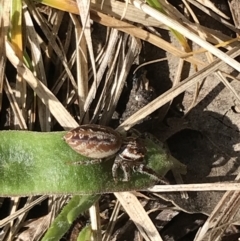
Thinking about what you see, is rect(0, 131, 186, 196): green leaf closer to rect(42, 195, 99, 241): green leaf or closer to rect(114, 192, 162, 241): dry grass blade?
rect(42, 195, 99, 241): green leaf

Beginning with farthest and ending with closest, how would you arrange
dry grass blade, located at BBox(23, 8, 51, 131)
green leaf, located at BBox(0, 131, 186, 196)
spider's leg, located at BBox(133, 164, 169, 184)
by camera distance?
dry grass blade, located at BBox(23, 8, 51, 131) → spider's leg, located at BBox(133, 164, 169, 184) → green leaf, located at BBox(0, 131, 186, 196)

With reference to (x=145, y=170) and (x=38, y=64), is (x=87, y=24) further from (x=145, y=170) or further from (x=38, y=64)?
(x=145, y=170)

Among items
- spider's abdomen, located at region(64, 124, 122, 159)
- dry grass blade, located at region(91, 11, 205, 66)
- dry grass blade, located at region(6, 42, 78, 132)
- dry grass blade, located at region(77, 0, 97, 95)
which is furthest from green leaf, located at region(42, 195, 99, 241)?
dry grass blade, located at region(91, 11, 205, 66)

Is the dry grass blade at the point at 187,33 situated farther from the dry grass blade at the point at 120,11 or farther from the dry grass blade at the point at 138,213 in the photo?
the dry grass blade at the point at 138,213

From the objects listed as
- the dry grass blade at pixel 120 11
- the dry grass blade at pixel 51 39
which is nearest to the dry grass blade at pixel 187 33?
the dry grass blade at pixel 120 11

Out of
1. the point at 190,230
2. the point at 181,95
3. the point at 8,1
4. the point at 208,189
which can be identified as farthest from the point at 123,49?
the point at 190,230

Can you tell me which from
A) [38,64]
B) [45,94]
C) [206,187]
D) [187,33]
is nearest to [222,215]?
[206,187]
